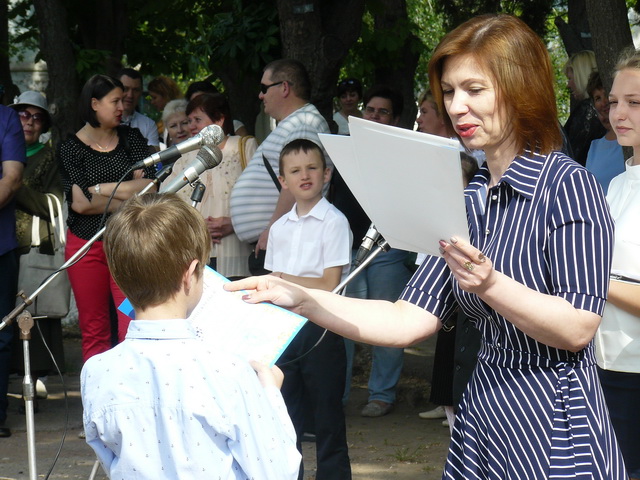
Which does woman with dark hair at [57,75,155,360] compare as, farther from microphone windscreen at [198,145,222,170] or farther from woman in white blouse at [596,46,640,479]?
woman in white blouse at [596,46,640,479]

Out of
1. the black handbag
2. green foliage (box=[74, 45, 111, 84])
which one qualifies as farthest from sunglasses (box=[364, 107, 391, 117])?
green foliage (box=[74, 45, 111, 84])

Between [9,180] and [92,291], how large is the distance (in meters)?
0.87

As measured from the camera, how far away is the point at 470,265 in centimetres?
198

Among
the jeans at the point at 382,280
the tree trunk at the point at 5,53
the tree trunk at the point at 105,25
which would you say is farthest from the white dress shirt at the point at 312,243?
the tree trunk at the point at 5,53

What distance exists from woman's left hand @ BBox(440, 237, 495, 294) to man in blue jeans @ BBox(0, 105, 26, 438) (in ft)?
15.5

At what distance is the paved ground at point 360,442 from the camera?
5.66m

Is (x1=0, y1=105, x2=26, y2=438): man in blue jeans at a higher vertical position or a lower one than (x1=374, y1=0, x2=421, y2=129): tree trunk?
lower

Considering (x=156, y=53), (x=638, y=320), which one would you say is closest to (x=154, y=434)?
(x=638, y=320)

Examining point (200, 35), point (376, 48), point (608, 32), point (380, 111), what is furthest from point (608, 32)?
point (200, 35)

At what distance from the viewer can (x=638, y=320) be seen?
340cm

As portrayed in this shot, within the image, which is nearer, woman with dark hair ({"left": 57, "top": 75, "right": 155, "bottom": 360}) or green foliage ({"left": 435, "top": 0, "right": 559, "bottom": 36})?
woman with dark hair ({"left": 57, "top": 75, "right": 155, "bottom": 360})

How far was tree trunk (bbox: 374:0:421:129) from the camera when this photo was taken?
1065 cm

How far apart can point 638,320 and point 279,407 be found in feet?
5.28

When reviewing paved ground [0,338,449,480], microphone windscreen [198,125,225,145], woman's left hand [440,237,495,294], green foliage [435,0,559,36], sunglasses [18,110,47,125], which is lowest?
paved ground [0,338,449,480]
